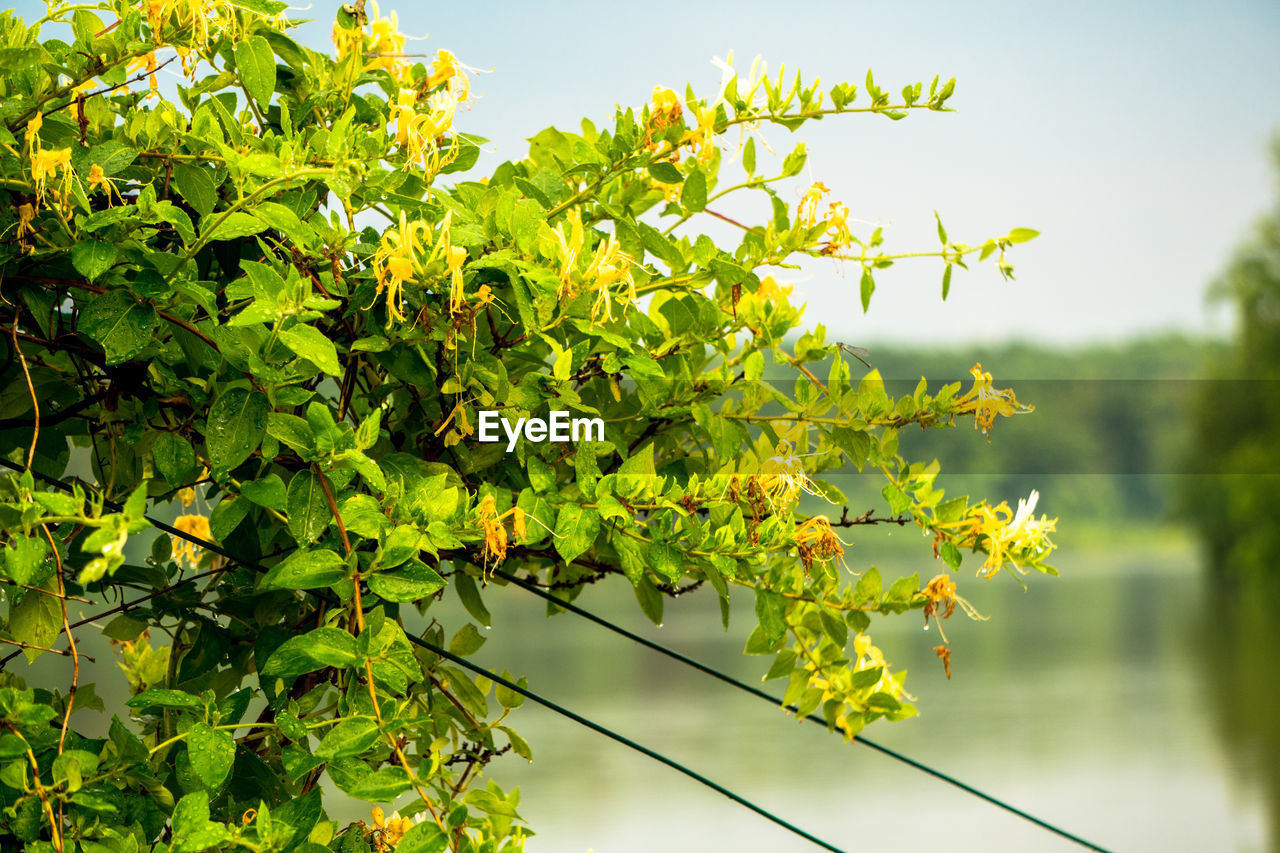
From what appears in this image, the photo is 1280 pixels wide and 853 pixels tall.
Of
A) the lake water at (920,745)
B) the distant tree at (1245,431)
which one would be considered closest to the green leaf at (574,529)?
the lake water at (920,745)

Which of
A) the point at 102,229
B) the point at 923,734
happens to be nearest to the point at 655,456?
the point at 102,229

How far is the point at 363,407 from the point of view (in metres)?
0.74

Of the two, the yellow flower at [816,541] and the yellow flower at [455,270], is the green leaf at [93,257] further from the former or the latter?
the yellow flower at [816,541]

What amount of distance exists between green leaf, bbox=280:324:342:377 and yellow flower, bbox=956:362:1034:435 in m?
0.43

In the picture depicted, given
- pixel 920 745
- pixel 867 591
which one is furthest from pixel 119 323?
pixel 920 745

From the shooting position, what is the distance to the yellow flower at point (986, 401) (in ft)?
2.30

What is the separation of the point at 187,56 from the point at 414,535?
1.07ft

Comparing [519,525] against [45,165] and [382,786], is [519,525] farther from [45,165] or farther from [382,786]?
[45,165]

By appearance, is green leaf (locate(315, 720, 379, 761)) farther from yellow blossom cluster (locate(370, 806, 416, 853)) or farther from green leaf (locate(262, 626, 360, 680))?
yellow blossom cluster (locate(370, 806, 416, 853))

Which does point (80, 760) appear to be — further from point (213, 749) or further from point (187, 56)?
point (187, 56)

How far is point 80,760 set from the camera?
548 millimetres

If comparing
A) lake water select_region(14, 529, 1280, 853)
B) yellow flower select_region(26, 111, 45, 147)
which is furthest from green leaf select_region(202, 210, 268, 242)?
lake water select_region(14, 529, 1280, 853)

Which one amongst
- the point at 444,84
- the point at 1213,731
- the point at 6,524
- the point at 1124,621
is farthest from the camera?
the point at 1124,621

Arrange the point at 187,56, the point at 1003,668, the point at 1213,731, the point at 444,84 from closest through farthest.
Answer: the point at 187,56 → the point at 444,84 → the point at 1213,731 → the point at 1003,668
